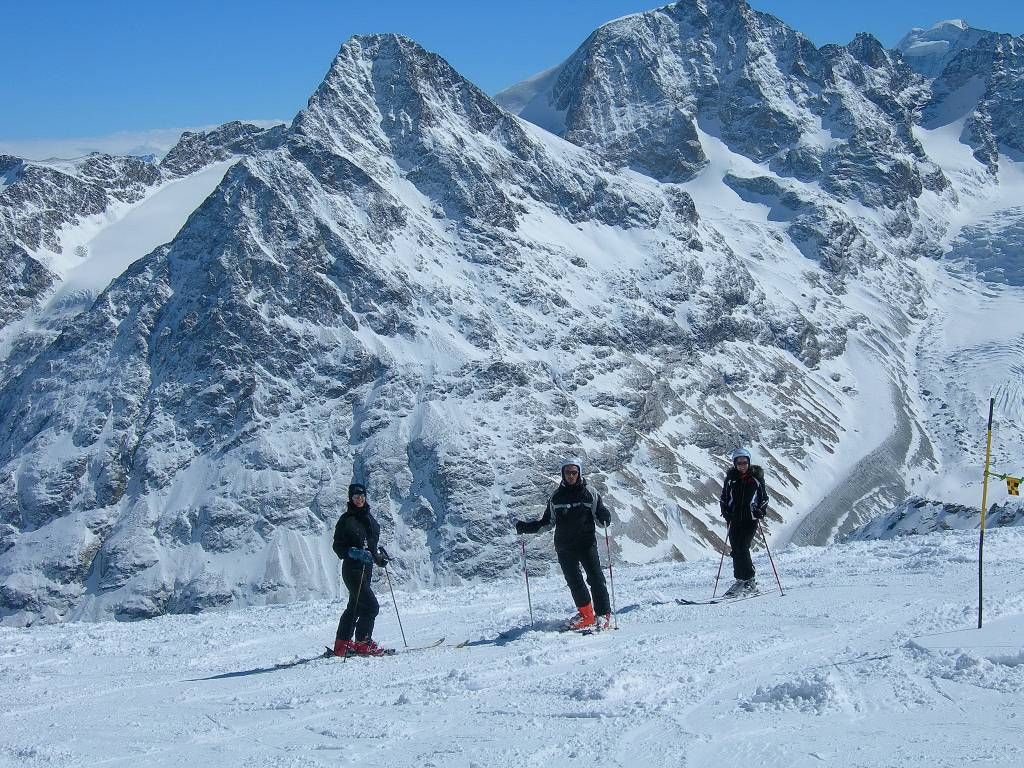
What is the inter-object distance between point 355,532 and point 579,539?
3140 mm

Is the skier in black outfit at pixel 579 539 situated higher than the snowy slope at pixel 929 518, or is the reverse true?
the skier in black outfit at pixel 579 539

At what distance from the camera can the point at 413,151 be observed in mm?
165500

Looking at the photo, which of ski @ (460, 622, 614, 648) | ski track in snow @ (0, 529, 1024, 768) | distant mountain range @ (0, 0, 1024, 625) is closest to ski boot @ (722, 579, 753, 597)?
ski track in snow @ (0, 529, 1024, 768)

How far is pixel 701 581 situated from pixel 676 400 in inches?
4979

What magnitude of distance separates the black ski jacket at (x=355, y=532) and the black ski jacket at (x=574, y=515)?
234 centimetres

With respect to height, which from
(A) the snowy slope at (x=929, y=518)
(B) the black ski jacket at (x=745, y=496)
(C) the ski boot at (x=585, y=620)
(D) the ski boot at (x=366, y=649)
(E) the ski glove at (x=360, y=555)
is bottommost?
(A) the snowy slope at (x=929, y=518)

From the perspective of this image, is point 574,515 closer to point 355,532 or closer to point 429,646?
point 429,646

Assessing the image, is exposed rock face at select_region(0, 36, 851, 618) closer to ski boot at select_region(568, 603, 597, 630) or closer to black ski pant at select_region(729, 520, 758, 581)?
black ski pant at select_region(729, 520, 758, 581)

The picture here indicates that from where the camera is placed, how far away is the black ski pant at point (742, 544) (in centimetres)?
1515

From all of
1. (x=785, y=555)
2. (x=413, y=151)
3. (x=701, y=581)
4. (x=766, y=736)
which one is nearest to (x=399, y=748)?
(x=766, y=736)

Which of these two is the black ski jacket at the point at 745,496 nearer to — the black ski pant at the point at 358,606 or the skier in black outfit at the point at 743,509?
the skier in black outfit at the point at 743,509

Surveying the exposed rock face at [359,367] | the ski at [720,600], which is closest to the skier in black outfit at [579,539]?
the ski at [720,600]

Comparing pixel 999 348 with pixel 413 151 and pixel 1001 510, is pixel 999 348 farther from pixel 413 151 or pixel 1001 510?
pixel 1001 510

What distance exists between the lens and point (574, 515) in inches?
517
